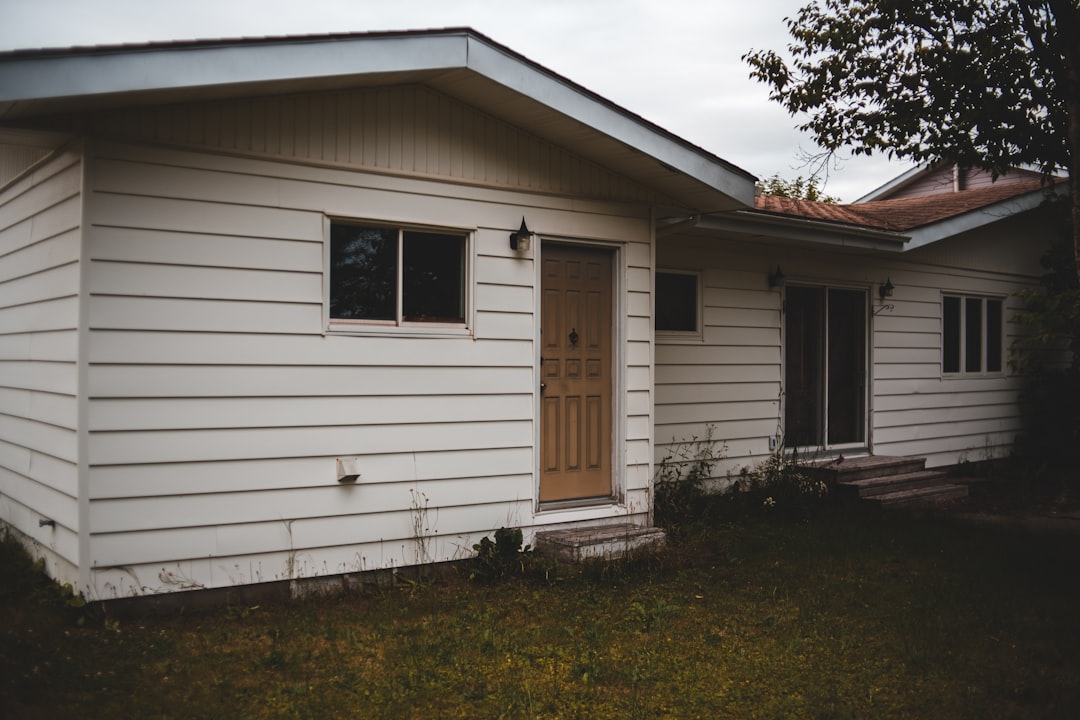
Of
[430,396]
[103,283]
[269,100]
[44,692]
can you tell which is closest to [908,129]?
[430,396]

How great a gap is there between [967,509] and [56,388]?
8887 millimetres

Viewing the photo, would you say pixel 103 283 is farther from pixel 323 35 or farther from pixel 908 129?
pixel 908 129

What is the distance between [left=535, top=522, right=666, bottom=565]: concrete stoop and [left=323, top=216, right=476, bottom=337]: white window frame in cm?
173

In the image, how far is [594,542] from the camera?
21.5ft

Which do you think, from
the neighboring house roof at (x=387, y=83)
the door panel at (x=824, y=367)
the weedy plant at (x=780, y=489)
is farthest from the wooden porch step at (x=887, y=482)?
the neighboring house roof at (x=387, y=83)

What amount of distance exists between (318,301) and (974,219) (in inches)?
342

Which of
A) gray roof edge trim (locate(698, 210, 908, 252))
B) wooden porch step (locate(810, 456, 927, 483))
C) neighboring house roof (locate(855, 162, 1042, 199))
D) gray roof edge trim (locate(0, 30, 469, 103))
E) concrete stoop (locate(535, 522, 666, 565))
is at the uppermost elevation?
neighboring house roof (locate(855, 162, 1042, 199))

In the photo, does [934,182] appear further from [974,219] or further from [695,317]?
[695,317]

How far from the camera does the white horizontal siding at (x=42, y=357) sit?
17.1 feet

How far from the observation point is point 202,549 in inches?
213

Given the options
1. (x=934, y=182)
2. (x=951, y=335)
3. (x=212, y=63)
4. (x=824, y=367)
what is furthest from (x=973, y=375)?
(x=212, y=63)

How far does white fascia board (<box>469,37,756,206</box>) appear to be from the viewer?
6.00 meters

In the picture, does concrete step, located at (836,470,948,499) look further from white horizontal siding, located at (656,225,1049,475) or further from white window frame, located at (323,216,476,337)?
white window frame, located at (323,216,476,337)

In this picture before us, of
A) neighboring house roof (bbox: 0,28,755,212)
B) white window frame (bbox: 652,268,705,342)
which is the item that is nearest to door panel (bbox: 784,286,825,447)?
white window frame (bbox: 652,268,705,342)
